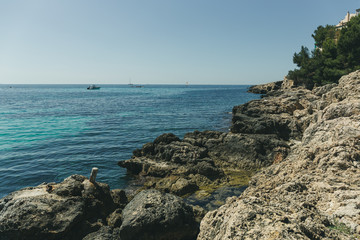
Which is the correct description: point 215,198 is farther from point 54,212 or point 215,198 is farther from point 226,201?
point 54,212

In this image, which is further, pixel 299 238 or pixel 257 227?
pixel 257 227

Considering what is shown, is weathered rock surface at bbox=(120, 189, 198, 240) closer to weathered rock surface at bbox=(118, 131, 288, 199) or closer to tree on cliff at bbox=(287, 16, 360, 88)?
weathered rock surface at bbox=(118, 131, 288, 199)

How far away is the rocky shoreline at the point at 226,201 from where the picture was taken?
5.06 m

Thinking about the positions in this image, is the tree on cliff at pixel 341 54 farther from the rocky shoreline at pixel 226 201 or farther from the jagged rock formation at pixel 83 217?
the jagged rock formation at pixel 83 217

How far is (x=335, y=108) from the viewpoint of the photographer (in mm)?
12180

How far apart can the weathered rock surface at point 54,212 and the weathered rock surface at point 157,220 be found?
2.01 meters

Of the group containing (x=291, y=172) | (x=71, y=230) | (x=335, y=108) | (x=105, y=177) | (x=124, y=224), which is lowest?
(x=105, y=177)

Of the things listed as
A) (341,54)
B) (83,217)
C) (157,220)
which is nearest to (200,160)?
(157,220)

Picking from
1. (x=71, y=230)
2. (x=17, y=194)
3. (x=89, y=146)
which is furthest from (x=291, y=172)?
(x=89, y=146)

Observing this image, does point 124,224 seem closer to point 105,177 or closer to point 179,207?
point 179,207

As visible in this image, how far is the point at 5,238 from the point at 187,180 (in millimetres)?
9640

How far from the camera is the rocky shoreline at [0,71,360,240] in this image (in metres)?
5.06

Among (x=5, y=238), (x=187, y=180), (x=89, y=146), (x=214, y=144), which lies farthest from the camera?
(x=89, y=146)

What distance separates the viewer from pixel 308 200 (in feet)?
20.8
